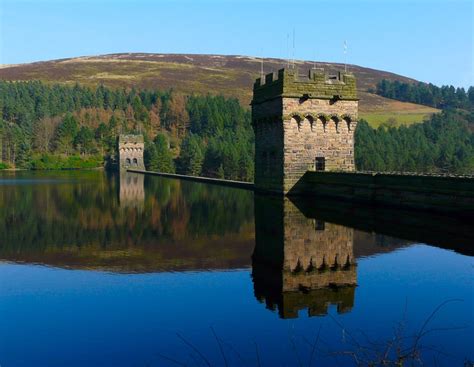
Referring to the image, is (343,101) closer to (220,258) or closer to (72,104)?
(220,258)

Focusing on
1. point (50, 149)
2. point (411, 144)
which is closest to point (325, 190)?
point (411, 144)

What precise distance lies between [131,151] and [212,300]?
94757mm

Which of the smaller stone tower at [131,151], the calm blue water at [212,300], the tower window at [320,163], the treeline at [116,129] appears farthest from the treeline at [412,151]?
the calm blue water at [212,300]

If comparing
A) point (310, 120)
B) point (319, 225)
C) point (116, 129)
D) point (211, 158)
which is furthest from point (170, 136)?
point (319, 225)

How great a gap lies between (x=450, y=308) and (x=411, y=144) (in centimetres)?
13169

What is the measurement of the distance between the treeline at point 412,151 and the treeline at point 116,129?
89.9ft

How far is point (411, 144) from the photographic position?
5197 inches

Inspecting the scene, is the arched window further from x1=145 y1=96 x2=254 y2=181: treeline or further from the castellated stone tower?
x1=145 y1=96 x2=254 y2=181: treeline

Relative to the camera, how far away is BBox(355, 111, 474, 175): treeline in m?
113

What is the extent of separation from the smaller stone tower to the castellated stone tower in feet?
239

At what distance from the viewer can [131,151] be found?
10050 centimetres

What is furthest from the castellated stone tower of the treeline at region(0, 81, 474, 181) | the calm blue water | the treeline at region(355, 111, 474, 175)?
the treeline at region(355, 111, 474, 175)

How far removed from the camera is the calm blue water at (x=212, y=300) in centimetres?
620

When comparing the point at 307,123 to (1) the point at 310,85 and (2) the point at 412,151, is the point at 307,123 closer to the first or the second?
(1) the point at 310,85
